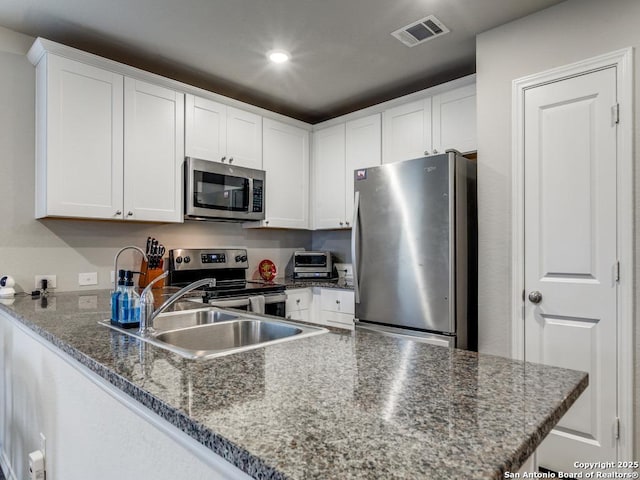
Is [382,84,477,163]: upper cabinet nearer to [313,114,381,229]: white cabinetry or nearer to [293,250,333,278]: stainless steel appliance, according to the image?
[313,114,381,229]: white cabinetry

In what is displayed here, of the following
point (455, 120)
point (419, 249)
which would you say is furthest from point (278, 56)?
point (419, 249)

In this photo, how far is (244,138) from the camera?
3391 millimetres

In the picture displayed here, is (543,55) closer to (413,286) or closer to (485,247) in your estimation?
(485,247)

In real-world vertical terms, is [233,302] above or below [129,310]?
below

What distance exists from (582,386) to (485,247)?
1619 mm

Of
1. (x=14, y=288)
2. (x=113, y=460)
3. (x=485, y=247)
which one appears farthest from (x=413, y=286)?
(x=14, y=288)

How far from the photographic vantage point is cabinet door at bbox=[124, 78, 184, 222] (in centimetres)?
271

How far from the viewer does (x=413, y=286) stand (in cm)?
251

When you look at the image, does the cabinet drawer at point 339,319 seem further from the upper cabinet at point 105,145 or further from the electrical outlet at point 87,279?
the electrical outlet at point 87,279

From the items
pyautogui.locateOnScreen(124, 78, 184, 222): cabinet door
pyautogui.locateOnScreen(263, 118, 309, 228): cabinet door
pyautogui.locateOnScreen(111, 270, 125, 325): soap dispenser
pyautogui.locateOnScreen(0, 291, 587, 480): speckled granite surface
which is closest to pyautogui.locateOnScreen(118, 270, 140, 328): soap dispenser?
pyautogui.locateOnScreen(111, 270, 125, 325): soap dispenser

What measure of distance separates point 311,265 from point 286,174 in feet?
2.96

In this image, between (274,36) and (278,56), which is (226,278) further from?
(274,36)

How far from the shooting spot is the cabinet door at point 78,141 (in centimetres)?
239

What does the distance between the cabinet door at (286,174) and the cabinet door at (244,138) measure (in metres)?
0.08
